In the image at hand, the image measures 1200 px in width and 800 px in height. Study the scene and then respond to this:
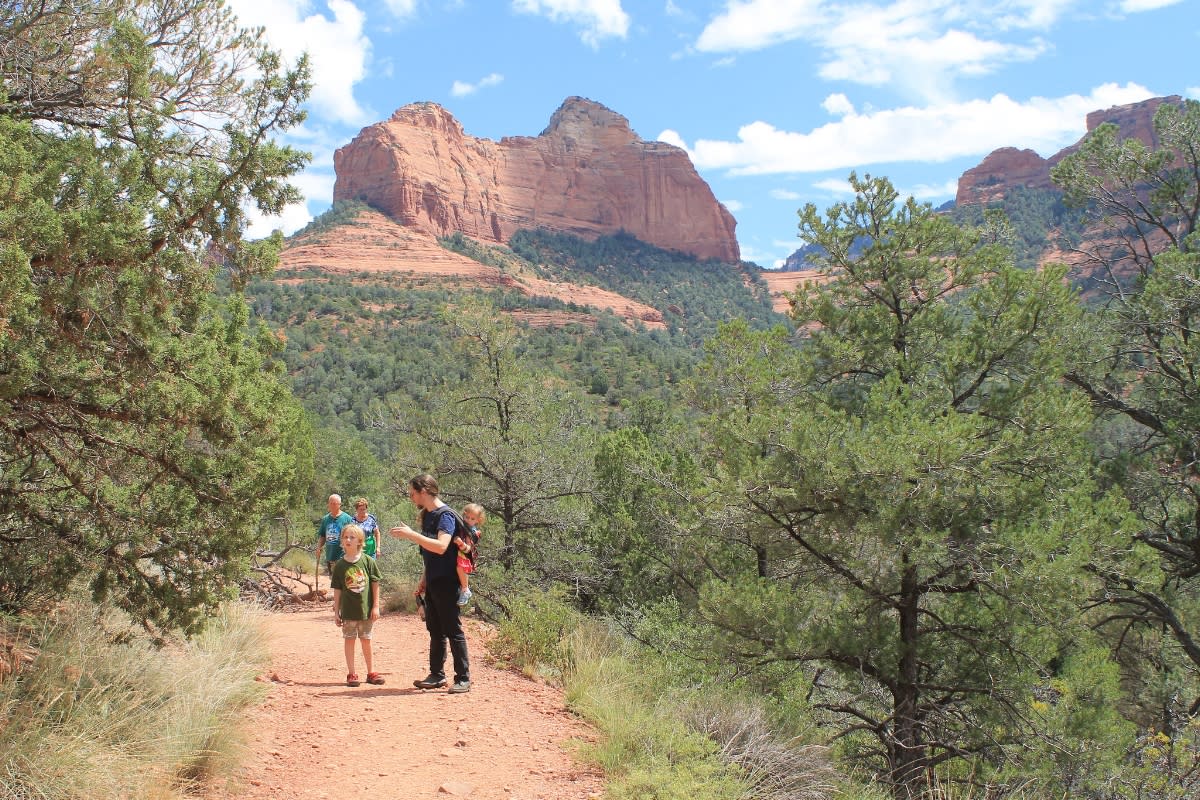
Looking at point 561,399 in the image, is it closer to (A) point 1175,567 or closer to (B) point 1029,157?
(A) point 1175,567

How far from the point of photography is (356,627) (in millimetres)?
6508

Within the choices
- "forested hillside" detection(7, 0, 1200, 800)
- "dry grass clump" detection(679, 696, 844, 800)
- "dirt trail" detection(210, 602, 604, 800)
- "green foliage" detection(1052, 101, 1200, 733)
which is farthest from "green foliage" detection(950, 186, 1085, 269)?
"dirt trail" detection(210, 602, 604, 800)

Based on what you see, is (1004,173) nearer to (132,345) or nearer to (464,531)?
(464,531)

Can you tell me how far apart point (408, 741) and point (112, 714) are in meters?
1.67

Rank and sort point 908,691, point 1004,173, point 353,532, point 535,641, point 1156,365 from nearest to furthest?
1. point 353,532
2. point 535,641
3. point 908,691
4. point 1156,365
5. point 1004,173

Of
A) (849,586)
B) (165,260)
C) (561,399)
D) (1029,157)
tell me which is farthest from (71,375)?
(1029,157)

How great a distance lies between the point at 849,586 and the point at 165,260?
6.44m

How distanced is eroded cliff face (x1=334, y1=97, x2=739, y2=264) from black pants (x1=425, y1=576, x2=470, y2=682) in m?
108

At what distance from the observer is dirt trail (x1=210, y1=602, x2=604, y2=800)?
14.1ft

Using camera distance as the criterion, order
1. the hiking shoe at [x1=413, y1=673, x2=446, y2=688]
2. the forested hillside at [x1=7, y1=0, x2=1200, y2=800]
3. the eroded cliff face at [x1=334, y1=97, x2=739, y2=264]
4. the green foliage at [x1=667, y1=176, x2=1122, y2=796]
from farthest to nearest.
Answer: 1. the eroded cliff face at [x1=334, y1=97, x2=739, y2=264]
2. the green foliage at [x1=667, y1=176, x2=1122, y2=796]
3. the hiking shoe at [x1=413, y1=673, x2=446, y2=688]
4. the forested hillside at [x1=7, y1=0, x2=1200, y2=800]

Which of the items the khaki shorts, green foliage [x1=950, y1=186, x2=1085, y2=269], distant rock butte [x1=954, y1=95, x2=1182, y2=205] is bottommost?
the khaki shorts

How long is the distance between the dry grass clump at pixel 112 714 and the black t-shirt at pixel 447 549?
1424mm

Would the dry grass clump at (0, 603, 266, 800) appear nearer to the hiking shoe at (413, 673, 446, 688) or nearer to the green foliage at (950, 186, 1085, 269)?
the hiking shoe at (413, 673, 446, 688)

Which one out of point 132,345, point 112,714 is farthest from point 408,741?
point 132,345
